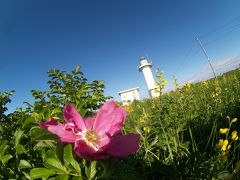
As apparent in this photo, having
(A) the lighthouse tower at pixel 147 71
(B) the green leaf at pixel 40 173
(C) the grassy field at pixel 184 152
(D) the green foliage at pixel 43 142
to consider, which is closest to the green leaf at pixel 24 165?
(D) the green foliage at pixel 43 142

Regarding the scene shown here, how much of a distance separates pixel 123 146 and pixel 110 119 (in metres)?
0.10

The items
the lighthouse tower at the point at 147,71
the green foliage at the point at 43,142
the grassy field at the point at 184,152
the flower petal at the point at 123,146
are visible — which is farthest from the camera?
the lighthouse tower at the point at 147,71

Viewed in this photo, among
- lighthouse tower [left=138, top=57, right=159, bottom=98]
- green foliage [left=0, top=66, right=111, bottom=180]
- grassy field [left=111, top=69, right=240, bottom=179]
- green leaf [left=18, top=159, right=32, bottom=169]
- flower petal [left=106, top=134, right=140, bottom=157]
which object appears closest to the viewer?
flower petal [left=106, top=134, right=140, bottom=157]

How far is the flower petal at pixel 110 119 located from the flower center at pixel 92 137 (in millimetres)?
11

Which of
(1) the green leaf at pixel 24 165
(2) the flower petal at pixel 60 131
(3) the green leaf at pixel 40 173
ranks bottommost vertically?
(3) the green leaf at pixel 40 173

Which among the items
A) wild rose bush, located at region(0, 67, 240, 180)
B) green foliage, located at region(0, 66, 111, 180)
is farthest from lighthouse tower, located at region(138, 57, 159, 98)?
green foliage, located at region(0, 66, 111, 180)

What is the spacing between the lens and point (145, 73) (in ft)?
132

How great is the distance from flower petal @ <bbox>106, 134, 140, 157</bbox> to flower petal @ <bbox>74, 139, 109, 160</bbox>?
0.02 meters

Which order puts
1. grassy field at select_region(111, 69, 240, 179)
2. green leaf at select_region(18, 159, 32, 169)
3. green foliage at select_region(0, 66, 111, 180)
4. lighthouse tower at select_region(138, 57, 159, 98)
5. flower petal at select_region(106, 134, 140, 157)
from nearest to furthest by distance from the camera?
flower petal at select_region(106, 134, 140, 157), green foliage at select_region(0, 66, 111, 180), green leaf at select_region(18, 159, 32, 169), grassy field at select_region(111, 69, 240, 179), lighthouse tower at select_region(138, 57, 159, 98)

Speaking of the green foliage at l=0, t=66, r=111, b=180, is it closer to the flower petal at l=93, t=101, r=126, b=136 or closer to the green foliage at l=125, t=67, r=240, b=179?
the flower petal at l=93, t=101, r=126, b=136

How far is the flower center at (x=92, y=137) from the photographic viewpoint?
1.84 feet

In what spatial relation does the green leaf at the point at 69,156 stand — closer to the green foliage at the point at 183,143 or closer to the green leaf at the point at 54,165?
the green leaf at the point at 54,165

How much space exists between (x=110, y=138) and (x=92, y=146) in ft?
0.15

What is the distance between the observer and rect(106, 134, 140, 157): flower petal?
0.49 meters
